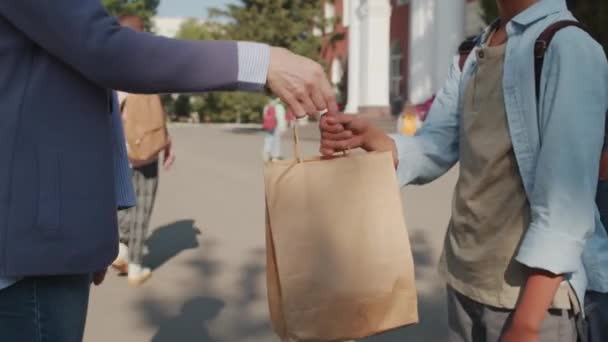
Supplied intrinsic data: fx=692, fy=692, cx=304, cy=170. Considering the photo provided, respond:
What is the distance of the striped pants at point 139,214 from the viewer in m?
5.55

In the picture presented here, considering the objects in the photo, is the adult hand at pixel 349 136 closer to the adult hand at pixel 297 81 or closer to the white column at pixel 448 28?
the adult hand at pixel 297 81

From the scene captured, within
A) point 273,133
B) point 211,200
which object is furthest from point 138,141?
point 273,133

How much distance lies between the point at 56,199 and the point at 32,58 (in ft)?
0.99

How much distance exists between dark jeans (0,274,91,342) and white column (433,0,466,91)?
72.8ft

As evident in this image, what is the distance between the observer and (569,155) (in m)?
1.56

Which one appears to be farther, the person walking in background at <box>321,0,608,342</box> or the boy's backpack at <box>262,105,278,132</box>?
the boy's backpack at <box>262,105,278,132</box>

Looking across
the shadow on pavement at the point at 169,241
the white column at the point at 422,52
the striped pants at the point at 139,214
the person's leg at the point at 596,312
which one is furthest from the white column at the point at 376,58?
the person's leg at the point at 596,312

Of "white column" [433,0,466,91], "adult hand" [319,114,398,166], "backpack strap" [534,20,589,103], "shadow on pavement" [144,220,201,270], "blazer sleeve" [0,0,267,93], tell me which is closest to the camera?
"blazer sleeve" [0,0,267,93]

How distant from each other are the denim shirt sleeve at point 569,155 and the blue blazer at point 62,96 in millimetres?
710

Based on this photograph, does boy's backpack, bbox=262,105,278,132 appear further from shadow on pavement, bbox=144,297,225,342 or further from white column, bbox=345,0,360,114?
white column, bbox=345,0,360,114

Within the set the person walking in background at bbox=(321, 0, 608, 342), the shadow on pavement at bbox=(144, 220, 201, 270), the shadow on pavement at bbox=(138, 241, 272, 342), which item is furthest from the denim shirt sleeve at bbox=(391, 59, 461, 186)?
the shadow on pavement at bbox=(144, 220, 201, 270)

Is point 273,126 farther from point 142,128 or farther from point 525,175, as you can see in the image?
point 525,175

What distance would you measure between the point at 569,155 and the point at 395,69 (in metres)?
29.7

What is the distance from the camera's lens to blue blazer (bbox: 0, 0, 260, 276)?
4.53 feet
